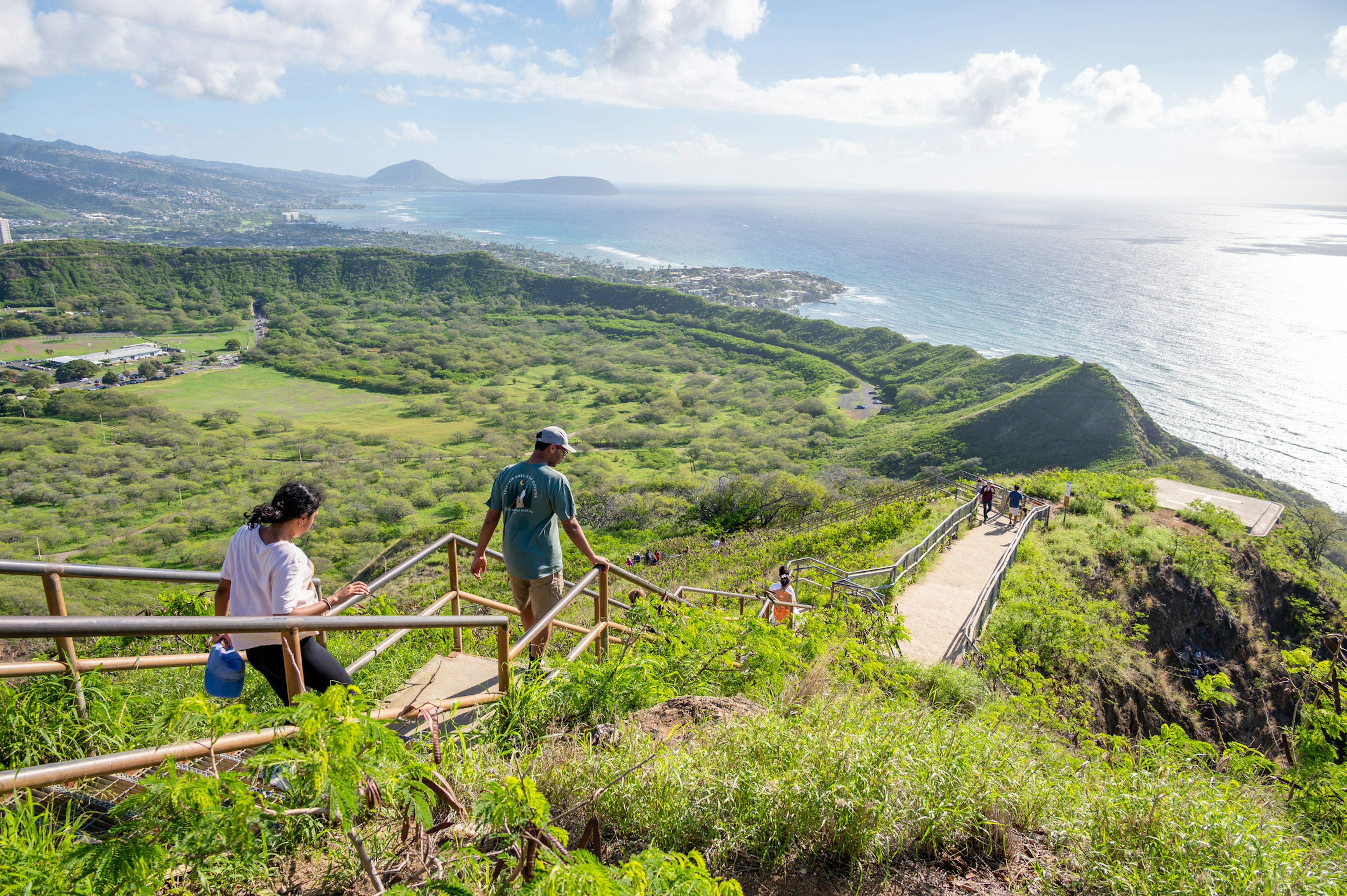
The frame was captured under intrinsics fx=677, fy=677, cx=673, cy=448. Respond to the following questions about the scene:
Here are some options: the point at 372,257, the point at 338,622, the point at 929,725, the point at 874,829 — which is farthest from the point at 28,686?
the point at 372,257

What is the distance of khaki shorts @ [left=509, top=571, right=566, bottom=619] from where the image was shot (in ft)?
16.6

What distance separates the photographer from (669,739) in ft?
12.3

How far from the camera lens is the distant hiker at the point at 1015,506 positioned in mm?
16750

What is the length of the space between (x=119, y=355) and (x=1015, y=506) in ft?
381

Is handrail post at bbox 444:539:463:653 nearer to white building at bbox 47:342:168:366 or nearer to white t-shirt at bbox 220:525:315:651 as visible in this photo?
white t-shirt at bbox 220:525:315:651

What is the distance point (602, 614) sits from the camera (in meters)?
5.18

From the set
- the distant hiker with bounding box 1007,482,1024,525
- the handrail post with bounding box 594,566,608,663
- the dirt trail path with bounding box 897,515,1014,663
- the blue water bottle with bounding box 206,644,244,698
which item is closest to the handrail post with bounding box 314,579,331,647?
the blue water bottle with bounding box 206,644,244,698

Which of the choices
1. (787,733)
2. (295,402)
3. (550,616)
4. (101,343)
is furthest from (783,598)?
(101,343)

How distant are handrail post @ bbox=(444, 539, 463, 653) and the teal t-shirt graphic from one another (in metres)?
0.44

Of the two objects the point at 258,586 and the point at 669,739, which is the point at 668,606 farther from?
the point at 258,586

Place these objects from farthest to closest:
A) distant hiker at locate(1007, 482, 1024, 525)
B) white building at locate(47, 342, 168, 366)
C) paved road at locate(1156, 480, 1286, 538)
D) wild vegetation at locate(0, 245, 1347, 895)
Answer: white building at locate(47, 342, 168, 366), paved road at locate(1156, 480, 1286, 538), distant hiker at locate(1007, 482, 1024, 525), wild vegetation at locate(0, 245, 1347, 895)

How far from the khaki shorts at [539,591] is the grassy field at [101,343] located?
4651 inches

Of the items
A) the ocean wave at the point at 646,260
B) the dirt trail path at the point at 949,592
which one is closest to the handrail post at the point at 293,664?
the dirt trail path at the point at 949,592

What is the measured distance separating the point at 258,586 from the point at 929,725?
12.5ft
